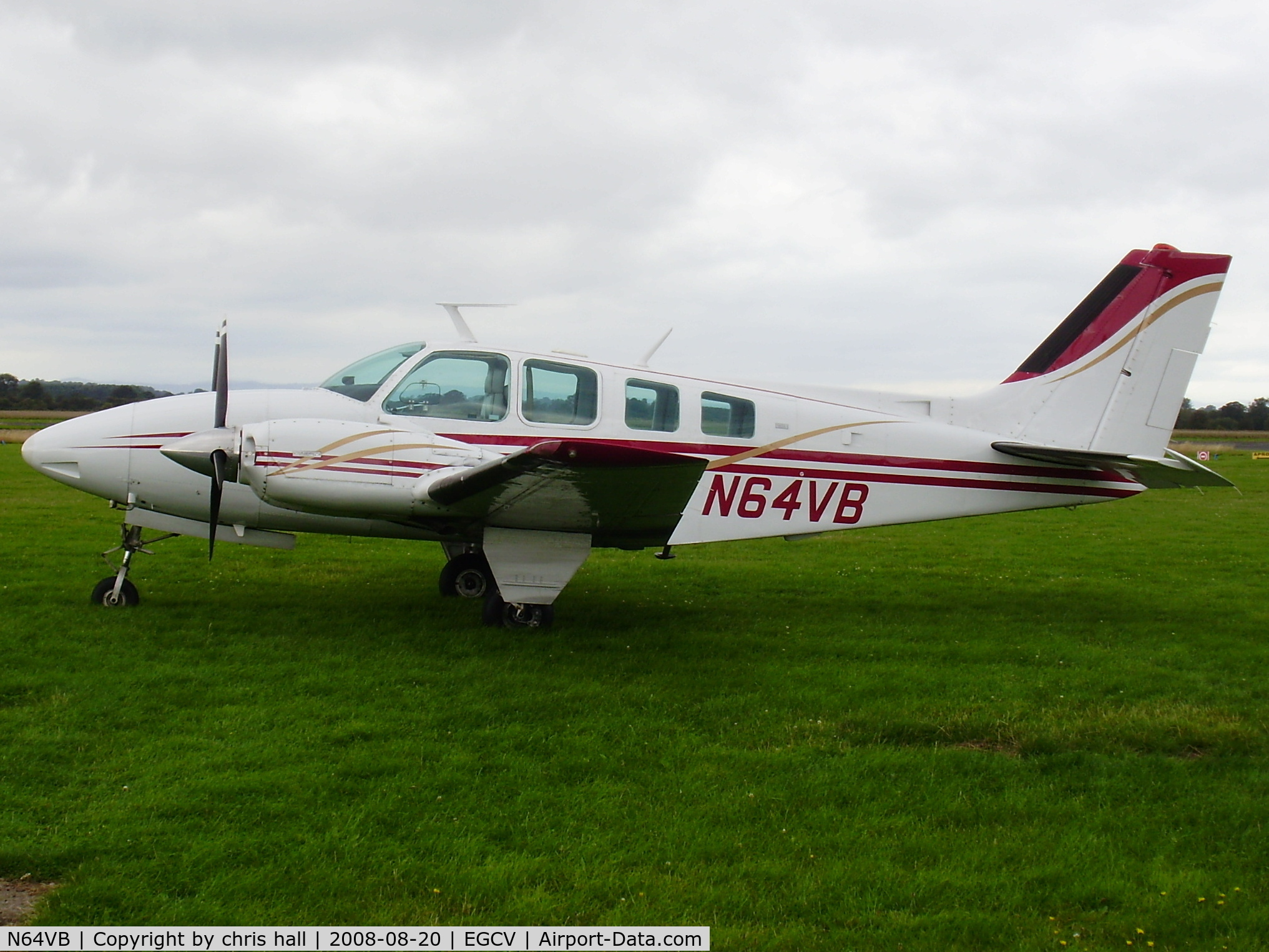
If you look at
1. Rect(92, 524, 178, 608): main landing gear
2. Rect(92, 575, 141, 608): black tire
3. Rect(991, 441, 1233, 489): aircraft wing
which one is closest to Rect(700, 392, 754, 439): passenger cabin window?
Rect(991, 441, 1233, 489): aircraft wing

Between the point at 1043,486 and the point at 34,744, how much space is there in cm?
927

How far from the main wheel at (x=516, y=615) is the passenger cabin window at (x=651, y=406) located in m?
1.95

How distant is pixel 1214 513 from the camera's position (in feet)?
68.3

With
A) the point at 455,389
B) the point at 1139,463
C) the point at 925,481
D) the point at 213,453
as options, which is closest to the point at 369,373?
the point at 455,389

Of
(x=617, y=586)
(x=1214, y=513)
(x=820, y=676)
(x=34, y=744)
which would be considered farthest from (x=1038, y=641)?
(x=1214, y=513)

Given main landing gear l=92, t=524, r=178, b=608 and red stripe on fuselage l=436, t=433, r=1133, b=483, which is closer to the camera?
red stripe on fuselage l=436, t=433, r=1133, b=483

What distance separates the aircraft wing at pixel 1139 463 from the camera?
954 cm

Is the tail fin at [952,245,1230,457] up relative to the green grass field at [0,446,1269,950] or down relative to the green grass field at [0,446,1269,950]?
up

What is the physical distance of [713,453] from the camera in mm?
9289

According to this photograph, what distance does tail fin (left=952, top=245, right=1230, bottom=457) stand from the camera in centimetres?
1031

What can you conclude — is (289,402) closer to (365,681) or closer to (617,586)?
(365,681)

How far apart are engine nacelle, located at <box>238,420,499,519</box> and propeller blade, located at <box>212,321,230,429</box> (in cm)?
50

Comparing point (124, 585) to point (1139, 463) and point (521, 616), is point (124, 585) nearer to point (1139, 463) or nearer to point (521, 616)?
point (521, 616)

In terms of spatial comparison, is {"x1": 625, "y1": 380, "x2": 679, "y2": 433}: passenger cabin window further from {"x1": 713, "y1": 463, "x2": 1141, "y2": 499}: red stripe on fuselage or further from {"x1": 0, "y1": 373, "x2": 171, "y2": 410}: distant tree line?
{"x1": 0, "y1": 373, "x2": 171, "y2": 410}: distant tree line
